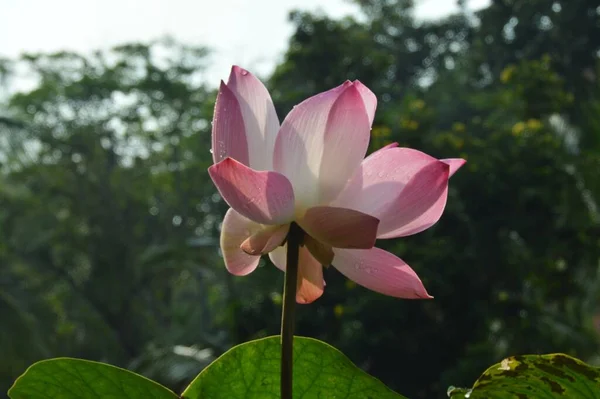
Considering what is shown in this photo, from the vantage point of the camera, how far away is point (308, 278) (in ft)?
1.22

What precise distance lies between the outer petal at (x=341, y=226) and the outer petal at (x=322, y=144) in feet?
0.05

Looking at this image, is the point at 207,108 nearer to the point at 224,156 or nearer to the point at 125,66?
the point at 125,66

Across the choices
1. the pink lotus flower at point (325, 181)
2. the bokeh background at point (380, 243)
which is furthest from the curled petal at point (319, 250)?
the bokeh background at point (380, 243)

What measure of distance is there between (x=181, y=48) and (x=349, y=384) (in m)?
11.7

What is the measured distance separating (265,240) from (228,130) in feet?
0.16

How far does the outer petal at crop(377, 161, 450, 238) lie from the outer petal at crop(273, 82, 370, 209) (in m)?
0.02

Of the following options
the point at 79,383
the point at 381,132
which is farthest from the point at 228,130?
the point at 381,132

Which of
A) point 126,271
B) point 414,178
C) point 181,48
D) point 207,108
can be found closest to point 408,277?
point 414,178

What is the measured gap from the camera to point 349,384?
1.13 feet

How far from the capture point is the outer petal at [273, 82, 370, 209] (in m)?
0.33

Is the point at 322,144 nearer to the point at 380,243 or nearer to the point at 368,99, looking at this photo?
the point at 368,99

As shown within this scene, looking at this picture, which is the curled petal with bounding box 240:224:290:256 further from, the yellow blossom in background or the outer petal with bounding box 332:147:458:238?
the yellow blossom in background

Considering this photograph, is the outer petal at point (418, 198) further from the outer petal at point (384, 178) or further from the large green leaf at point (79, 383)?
the large green leaf at point (79, 383)

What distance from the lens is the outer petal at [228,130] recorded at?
34cm
